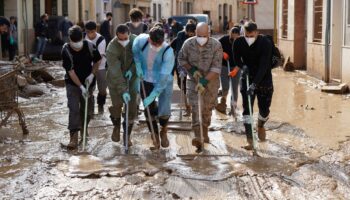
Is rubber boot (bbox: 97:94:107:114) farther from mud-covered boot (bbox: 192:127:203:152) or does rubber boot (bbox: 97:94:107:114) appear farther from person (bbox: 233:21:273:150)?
person (bbox: 233:21:273:150)

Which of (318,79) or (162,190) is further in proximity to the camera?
(318,79)

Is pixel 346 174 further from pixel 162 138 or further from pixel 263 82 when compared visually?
pixel 162 138

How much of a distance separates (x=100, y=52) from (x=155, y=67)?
2413 millimetres

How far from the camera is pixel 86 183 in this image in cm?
689

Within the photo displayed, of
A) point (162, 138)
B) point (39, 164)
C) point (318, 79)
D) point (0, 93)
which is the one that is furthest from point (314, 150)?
point (318, 79)

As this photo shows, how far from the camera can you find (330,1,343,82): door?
15.9 m

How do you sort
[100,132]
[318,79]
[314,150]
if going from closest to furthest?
[314,150], [100,132], [318,79]

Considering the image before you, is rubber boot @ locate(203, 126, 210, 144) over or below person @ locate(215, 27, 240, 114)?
below

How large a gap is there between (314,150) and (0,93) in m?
4.39

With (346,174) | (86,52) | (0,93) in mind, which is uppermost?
(86,52)

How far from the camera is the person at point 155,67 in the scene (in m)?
8.36

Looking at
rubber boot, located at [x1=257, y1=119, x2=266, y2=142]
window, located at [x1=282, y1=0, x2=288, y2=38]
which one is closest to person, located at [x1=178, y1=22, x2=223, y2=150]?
rubber boot, located at [x1=257, y1=119, x2=266, y2=142]

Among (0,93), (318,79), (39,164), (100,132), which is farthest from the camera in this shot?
(318,79)

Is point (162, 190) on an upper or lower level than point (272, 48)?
lower
